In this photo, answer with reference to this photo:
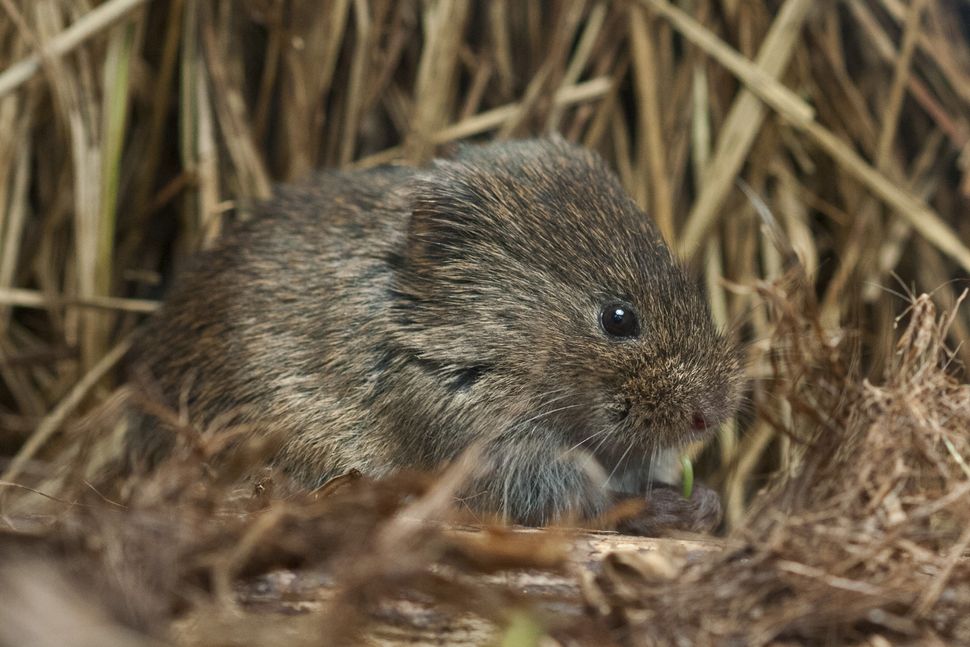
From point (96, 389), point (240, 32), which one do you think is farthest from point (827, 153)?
point (96, 389)

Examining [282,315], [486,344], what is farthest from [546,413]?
[282,315]

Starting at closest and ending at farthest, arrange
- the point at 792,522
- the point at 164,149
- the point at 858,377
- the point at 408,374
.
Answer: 1. the point at 792,522
2. the point at 858,377
3. the point at 408,374
4. the point at 164,149

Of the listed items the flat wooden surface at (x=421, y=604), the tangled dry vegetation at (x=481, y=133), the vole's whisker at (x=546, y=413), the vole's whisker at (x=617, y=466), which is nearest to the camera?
the flat wooden surface at (x=421, y=604)

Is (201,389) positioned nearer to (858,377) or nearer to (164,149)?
(164,149)

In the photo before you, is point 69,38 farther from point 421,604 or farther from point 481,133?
point 421,604

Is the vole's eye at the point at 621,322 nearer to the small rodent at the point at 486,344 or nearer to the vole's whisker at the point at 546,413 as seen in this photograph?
the small rodent at the point at 486,344

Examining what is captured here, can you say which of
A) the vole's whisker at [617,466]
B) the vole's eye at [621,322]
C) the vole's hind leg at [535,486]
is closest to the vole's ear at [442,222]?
the vole's eye at [621,322]

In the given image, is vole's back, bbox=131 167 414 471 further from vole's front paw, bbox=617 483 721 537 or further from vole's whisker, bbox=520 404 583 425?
vole's front paw, bbox=617 483 721 537

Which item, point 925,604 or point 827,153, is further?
point 827,153

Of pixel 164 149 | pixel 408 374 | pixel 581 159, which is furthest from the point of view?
pixel 164 149
